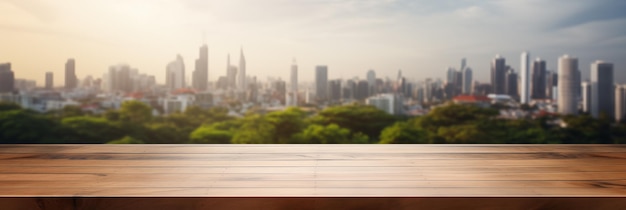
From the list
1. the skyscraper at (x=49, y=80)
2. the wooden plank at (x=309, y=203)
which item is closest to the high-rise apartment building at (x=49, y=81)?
the skyscraper at (x=49, y=80)

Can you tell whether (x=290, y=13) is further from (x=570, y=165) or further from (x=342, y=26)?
(x=570, y=165)

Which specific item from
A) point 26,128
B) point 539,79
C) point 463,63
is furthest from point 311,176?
point 26,128

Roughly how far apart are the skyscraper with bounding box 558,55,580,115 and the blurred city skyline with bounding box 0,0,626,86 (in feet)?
0.22

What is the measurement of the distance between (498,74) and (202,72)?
3.14 metres

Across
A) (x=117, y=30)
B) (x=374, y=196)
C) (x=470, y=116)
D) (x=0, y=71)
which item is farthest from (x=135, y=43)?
(x=374, y=196)

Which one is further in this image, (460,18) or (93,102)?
(93,102)

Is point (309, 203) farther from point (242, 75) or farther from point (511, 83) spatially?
point (511, 83)

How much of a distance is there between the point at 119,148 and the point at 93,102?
11.2 ft

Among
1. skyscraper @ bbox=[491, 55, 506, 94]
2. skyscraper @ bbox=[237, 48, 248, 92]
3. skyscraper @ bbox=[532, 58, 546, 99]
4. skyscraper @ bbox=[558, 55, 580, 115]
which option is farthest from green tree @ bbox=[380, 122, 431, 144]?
skyscraper @ bbox=[237, 48, 248, 92]

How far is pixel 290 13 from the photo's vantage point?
5.04 m

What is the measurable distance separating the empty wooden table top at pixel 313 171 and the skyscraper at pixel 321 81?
115 inches

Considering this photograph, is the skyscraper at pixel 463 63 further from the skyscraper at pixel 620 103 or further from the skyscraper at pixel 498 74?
the skyscraper at pixel 620 103

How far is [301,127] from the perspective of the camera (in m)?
5.45

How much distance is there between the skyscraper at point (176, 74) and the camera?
5262mm
